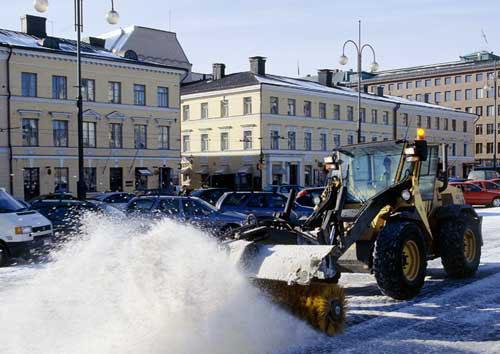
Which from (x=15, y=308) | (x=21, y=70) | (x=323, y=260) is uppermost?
(x=21, y=70)

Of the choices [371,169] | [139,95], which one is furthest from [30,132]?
[371,169]

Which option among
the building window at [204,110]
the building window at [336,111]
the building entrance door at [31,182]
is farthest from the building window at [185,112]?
the building entrance door at [31,182]

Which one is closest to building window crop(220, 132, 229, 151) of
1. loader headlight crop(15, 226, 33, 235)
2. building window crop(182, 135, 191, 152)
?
building window crop(182, 135, 191, 152)

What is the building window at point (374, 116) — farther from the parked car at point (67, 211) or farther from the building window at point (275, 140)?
the parked car at point (67, 211)

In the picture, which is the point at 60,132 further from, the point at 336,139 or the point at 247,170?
the point at 336,139

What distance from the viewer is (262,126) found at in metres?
55.2

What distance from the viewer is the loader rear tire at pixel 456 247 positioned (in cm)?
1034

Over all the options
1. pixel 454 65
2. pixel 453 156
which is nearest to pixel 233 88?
pixel 453 156

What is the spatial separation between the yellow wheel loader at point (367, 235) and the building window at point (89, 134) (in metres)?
36.4

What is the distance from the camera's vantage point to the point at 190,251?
7.04 m

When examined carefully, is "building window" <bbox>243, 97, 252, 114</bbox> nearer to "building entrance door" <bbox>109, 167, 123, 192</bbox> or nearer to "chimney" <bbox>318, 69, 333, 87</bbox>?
"chimney" <bbox>318, 69, 333, 87</bbox>

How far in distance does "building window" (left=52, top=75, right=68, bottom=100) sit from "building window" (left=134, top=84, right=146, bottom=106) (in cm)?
580

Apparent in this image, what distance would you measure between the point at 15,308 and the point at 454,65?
10227 cm

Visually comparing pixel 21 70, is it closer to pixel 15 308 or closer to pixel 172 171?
pixel 172 171
